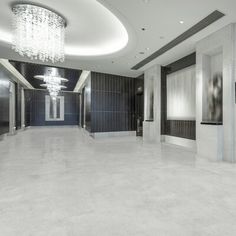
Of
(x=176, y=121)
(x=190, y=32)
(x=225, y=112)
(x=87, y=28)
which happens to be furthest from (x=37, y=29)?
(x=176, y=121)

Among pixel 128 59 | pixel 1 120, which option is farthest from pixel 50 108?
pixel 128 59

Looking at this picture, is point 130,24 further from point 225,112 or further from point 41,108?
point 41,108

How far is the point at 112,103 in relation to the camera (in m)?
12.6

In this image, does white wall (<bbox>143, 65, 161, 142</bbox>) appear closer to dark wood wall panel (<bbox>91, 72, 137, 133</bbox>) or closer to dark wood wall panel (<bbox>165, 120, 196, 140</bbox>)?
dark wood wall panel (<bbox>165, 120, 196, 140</bbox>)

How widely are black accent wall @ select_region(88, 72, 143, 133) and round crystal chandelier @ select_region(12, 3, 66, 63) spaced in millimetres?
5916

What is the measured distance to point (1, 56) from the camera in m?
8.43

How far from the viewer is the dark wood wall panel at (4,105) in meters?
10.6

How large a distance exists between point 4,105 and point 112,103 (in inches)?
272

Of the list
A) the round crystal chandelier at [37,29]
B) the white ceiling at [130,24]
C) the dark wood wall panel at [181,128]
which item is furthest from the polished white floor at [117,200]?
the white ceiling at [130,24]

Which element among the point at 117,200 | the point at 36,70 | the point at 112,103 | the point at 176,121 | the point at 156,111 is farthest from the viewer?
the point at 112,103

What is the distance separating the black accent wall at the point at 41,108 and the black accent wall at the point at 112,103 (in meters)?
10.8

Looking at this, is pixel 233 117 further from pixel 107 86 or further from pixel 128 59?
pixel 107 86

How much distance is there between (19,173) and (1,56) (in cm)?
669

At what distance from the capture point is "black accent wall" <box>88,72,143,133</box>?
12.1 m
